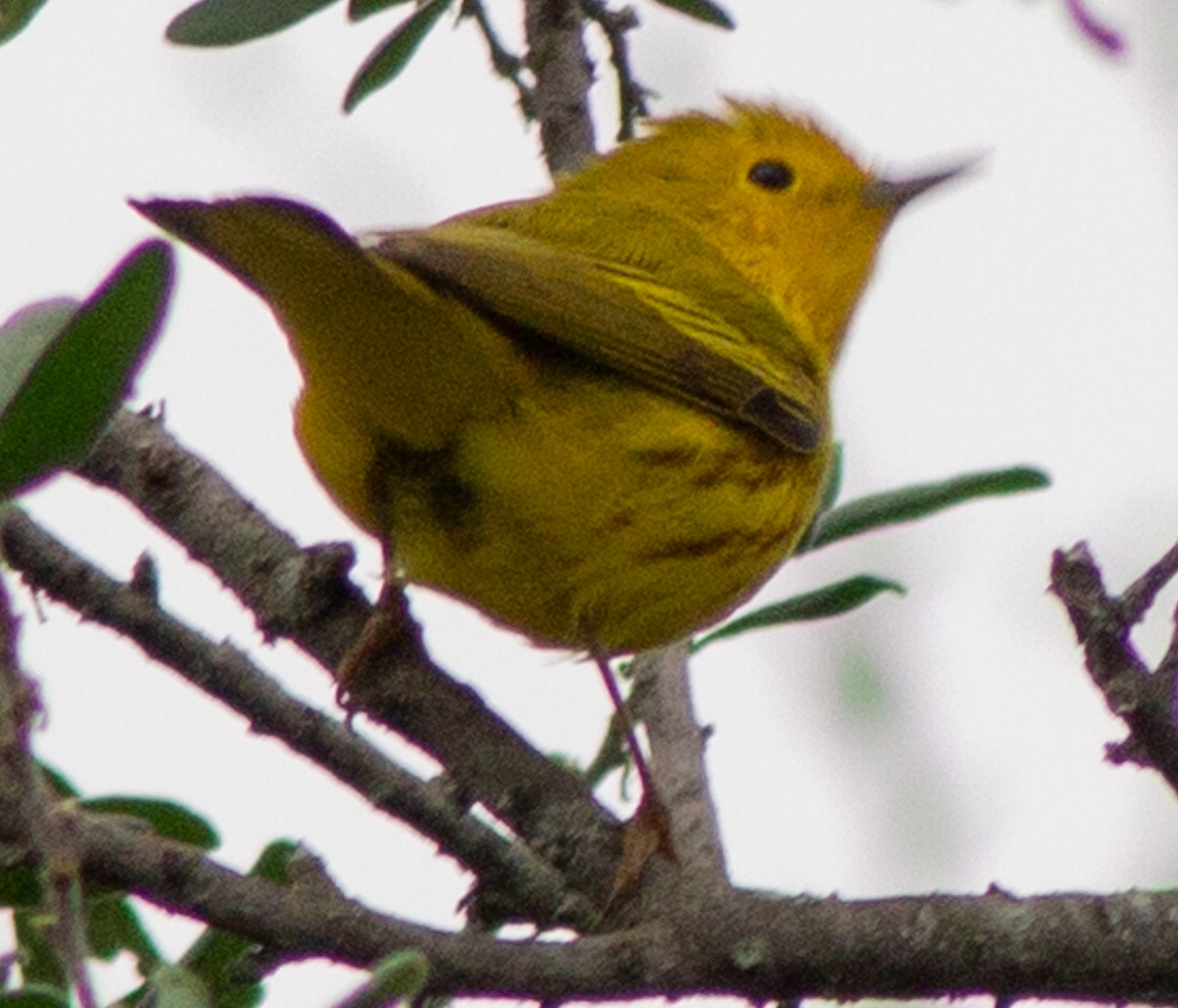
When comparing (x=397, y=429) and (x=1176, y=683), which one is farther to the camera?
(x=397, y=429)

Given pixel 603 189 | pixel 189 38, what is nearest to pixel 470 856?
pixel 189 38

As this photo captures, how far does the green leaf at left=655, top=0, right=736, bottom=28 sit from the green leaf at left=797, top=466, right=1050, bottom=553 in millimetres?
787

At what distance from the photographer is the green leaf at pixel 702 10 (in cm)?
315

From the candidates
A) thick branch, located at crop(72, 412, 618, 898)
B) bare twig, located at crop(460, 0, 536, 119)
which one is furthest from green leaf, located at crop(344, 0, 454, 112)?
thick branch, located at crop(72, 412, 618, 898)

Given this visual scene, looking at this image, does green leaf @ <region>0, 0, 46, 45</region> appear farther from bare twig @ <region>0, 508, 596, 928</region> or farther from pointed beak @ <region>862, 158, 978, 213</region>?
pointed beak @ <region>862, 158, 978, 213</region>

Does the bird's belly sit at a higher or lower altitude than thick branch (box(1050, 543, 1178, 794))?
lower

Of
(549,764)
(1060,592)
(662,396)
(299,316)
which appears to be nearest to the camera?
(1060,592)

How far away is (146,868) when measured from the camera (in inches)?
69.8

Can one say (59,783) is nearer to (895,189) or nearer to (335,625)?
(335,625)

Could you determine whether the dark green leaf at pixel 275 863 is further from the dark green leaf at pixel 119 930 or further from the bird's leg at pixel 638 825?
the bird's leg at pixel 638 825

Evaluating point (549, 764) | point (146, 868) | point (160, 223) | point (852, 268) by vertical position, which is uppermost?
point (160, 223)

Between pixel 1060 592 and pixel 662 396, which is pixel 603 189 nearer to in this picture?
pixel 662 396

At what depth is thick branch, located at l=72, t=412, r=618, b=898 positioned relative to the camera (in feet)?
7.94

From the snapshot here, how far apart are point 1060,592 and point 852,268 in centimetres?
254
